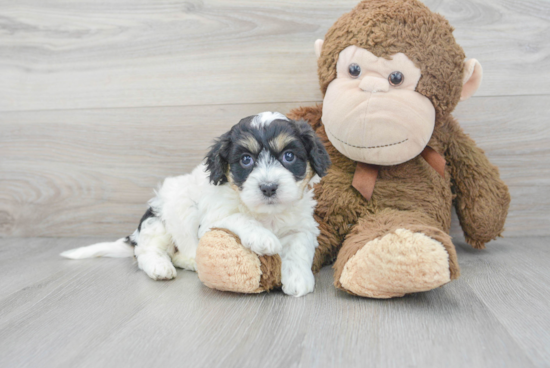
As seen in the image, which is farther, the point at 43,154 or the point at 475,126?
the point at 43,154

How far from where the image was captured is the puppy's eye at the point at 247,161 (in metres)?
1.33

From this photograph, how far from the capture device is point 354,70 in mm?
1508

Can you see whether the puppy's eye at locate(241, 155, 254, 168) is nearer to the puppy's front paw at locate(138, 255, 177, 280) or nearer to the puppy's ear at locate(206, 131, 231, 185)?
the puppy's ear at locate(206, 131, 231, 185)

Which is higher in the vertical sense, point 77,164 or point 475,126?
point 475,126

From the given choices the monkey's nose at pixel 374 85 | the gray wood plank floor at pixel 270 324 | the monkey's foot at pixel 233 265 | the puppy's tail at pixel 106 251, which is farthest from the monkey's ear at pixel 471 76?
the puppy's tail at pixel 106 251

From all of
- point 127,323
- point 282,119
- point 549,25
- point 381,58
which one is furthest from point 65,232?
point 549,25

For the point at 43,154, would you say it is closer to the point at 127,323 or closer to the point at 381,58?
the point at 127,323

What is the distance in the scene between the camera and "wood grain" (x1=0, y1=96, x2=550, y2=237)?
1.96 meters

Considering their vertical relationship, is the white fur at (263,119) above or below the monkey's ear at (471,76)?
below

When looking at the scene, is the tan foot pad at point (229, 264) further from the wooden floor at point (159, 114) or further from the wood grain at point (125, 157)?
the wood grain at point (125, 157)

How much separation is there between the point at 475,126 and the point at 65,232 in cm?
208

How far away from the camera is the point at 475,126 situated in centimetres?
196

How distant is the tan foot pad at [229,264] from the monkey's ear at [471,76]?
Result: 3.26 feet

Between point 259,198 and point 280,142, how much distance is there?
0.18 m
